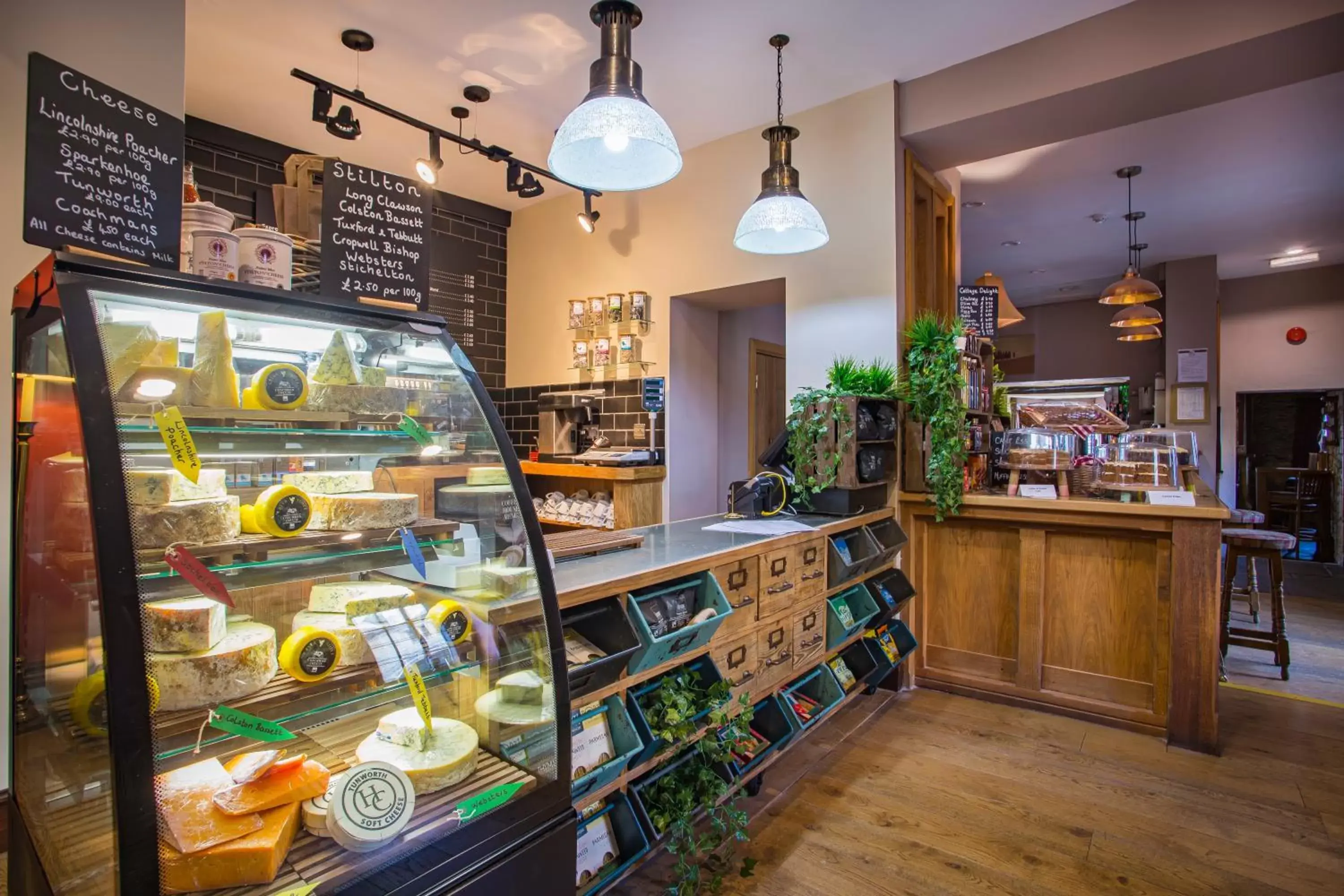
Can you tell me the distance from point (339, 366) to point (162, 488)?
0.39 meters

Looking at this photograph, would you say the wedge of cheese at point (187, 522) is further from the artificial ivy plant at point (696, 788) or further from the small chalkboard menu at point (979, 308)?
the small chalkboard menu at point (979, 308)

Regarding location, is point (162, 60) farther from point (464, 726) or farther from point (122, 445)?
point (464, 726)

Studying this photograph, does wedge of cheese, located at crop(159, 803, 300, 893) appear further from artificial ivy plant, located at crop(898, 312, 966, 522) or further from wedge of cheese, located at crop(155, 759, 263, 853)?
artificial ivy plant, located at crop(898, 312, 966, 522)

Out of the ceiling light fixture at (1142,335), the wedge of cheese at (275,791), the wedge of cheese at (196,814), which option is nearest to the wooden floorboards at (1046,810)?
the wedge of cheese at (275,791)

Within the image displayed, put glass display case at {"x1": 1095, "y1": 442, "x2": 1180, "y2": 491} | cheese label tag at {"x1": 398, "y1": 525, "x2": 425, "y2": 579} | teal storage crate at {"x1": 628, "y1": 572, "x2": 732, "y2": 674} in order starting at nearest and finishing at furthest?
cheese label tag at {"x1": 398, "y1": 525, "x2": 425, "y2": 579}
teal storage crate at {"x1": 628, "y1": 572, "x2": 732, "y2": 674}
glass display case at {"x1": 1095, "y1": 442, "x2": 1180, "y2": 491}

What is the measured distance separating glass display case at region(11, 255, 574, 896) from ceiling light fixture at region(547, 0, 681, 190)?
3.23 feet

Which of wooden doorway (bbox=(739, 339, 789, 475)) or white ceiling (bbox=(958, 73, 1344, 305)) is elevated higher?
white ceiling (bbox=(958, 73, 1344, 305))

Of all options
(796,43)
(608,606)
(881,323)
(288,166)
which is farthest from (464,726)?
(796,43)

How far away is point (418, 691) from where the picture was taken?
3.87 feet

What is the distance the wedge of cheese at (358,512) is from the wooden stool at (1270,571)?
4.12m

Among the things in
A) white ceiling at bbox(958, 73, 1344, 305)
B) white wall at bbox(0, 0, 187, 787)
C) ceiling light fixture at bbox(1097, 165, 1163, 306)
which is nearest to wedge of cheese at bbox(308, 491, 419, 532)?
white wall at bbox(0, 0, 187, 787)

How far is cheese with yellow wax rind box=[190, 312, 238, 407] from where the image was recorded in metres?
1.08

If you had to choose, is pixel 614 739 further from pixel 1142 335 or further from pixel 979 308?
pixel 1142 335

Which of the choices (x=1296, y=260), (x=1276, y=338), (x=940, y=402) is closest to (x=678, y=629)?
(x=940, y=402)
